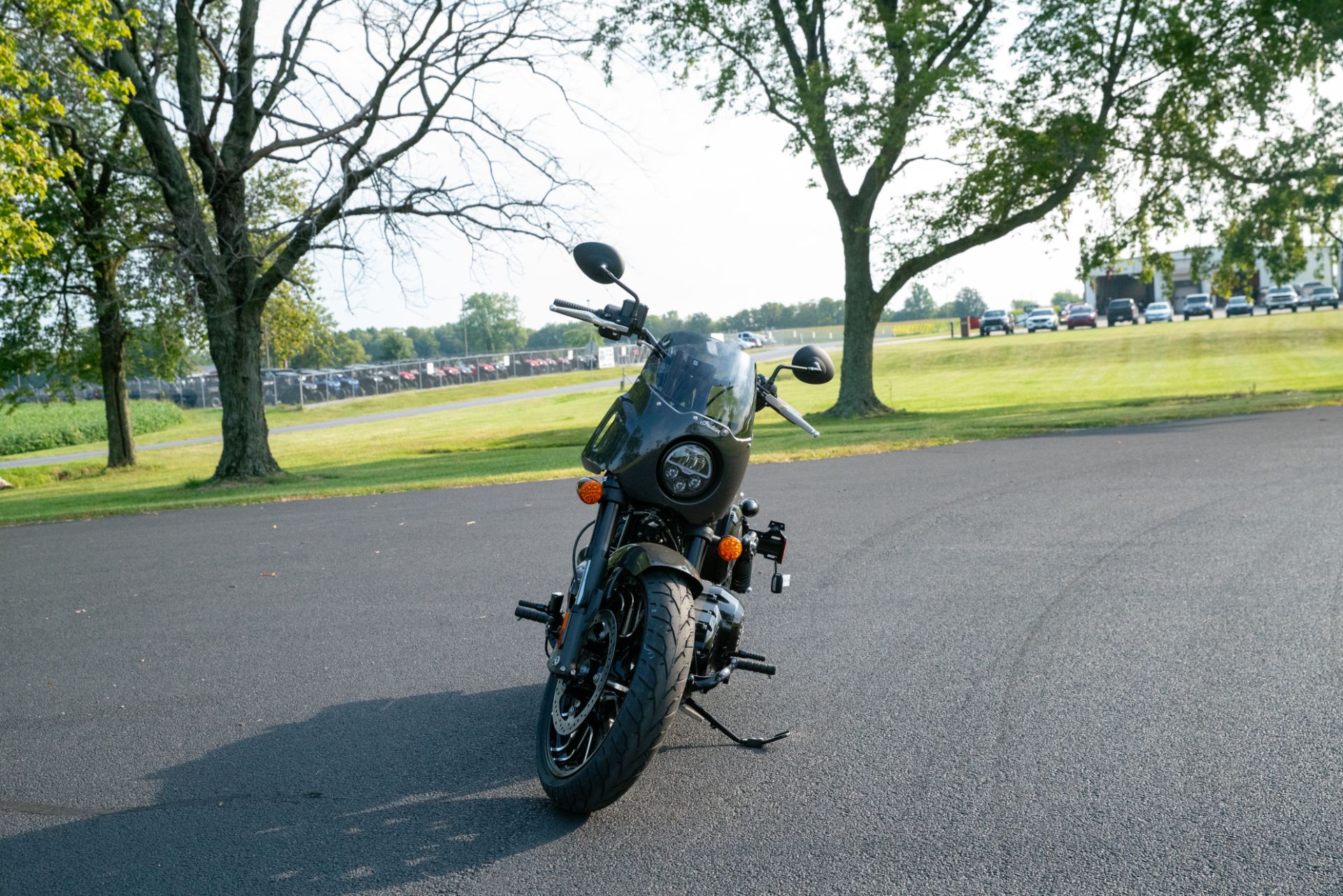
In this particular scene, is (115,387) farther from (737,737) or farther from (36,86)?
(737,737)

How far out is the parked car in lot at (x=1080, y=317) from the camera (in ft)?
240

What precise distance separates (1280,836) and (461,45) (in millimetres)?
19953

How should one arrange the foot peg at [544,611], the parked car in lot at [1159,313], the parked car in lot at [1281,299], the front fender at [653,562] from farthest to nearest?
the parked car in lot at [1159,313] < the parked car in lot at [1281,299] < the foot peg at [544,611] < the front fender at [653,562]

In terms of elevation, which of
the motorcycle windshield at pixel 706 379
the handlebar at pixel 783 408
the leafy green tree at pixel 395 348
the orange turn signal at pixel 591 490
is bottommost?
the orange turn signal at pixel 591 490

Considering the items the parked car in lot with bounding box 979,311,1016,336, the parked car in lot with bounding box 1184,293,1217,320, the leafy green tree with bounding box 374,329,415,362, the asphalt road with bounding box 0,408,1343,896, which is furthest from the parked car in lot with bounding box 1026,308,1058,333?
the leafy green tree with bounding box 374,329,415,362

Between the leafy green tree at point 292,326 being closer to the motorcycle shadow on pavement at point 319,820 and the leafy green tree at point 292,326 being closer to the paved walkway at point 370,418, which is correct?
the paved walkway at point 370,418

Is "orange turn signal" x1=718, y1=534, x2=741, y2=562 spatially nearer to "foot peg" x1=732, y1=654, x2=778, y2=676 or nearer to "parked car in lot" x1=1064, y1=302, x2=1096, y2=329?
"foot peg" x1=732, y1=654, x2=778, y2=676

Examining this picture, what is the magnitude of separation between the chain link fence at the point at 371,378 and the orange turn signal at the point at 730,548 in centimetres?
4429

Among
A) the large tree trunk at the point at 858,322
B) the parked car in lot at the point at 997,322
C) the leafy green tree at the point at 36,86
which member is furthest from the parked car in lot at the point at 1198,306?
the leafy green tree at the point at 36,86

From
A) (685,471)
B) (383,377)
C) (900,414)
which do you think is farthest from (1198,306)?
(685,471)

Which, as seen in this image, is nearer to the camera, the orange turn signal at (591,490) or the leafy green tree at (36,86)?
the orange turn signal at (591,490)

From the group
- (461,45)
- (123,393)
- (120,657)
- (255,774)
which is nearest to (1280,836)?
(255,774)

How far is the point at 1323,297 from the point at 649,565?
76683mm

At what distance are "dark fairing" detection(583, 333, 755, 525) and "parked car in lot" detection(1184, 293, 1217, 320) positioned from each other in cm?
7424
